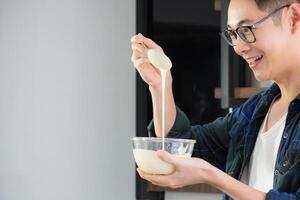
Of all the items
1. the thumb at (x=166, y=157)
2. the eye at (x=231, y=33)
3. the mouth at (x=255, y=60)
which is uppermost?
the eye at (x=231, y=33)

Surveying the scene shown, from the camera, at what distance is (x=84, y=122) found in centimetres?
232

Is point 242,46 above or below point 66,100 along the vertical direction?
above

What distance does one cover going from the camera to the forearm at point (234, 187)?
97cm

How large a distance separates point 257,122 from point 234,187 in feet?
0.89

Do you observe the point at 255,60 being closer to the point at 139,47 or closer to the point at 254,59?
the point at 254,59

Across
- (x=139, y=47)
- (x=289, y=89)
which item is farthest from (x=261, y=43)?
(x=139, y=47)

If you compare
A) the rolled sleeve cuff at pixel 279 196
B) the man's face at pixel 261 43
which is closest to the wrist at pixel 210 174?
the rolled sleeve cuff at pixel 279 196

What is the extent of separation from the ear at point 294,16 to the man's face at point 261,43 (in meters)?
0.02

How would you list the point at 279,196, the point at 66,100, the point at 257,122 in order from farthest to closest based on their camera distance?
1. the point at 66,100
2. the point at 257,122
3. the point at 279,196

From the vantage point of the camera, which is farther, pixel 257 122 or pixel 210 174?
pixel 257 122

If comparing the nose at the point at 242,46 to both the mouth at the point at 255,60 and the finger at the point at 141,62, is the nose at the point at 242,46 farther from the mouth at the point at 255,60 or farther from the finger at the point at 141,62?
the finger at the point at 141,62

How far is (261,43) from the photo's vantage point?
107cm

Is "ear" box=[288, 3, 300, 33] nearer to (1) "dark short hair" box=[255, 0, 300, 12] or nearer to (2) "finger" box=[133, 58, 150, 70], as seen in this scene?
(1) "dark short hair" box=[255, 0, 300, 12]

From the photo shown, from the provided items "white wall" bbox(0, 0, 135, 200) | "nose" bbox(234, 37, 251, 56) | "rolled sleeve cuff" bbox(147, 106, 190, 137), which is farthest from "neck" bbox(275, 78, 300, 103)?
"white wall" bbox(0, 0, 135, 200)
